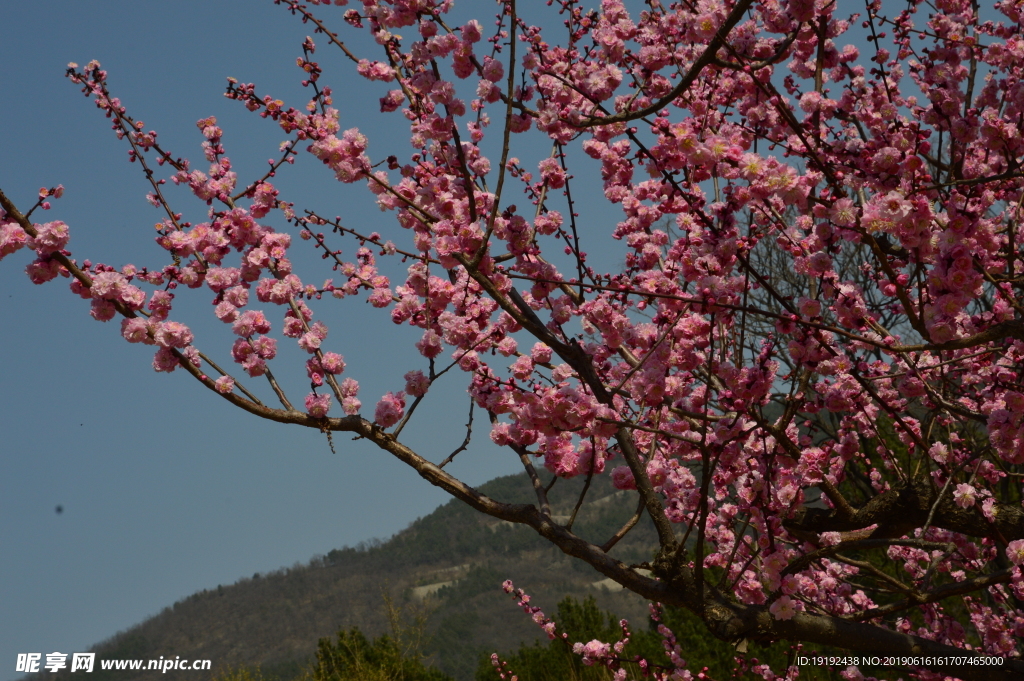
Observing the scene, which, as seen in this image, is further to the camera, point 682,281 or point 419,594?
point 419,594

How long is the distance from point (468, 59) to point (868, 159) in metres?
1.75

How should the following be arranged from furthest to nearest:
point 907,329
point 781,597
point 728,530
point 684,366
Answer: point 907,329 → point 728,530 → point 684,366 → point 781,597

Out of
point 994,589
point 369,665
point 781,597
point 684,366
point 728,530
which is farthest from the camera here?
point 369,665

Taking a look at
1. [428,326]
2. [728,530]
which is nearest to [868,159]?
[428,326]

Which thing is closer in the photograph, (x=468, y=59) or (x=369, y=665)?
(x=468, y=59)

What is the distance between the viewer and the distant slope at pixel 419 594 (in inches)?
1625

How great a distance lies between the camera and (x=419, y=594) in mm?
50312

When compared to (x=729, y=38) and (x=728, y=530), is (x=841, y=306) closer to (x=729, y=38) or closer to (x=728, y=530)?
(x=729, y=38)

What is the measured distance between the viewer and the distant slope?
41288 millimetres

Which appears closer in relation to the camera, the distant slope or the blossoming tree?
the blossoming tree

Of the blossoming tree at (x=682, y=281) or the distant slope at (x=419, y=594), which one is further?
the distant slope at (x=419, y=594)

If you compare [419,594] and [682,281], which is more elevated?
[682,281]

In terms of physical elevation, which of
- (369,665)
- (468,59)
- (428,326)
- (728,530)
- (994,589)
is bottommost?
(369,665)

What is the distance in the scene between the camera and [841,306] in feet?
9.73
